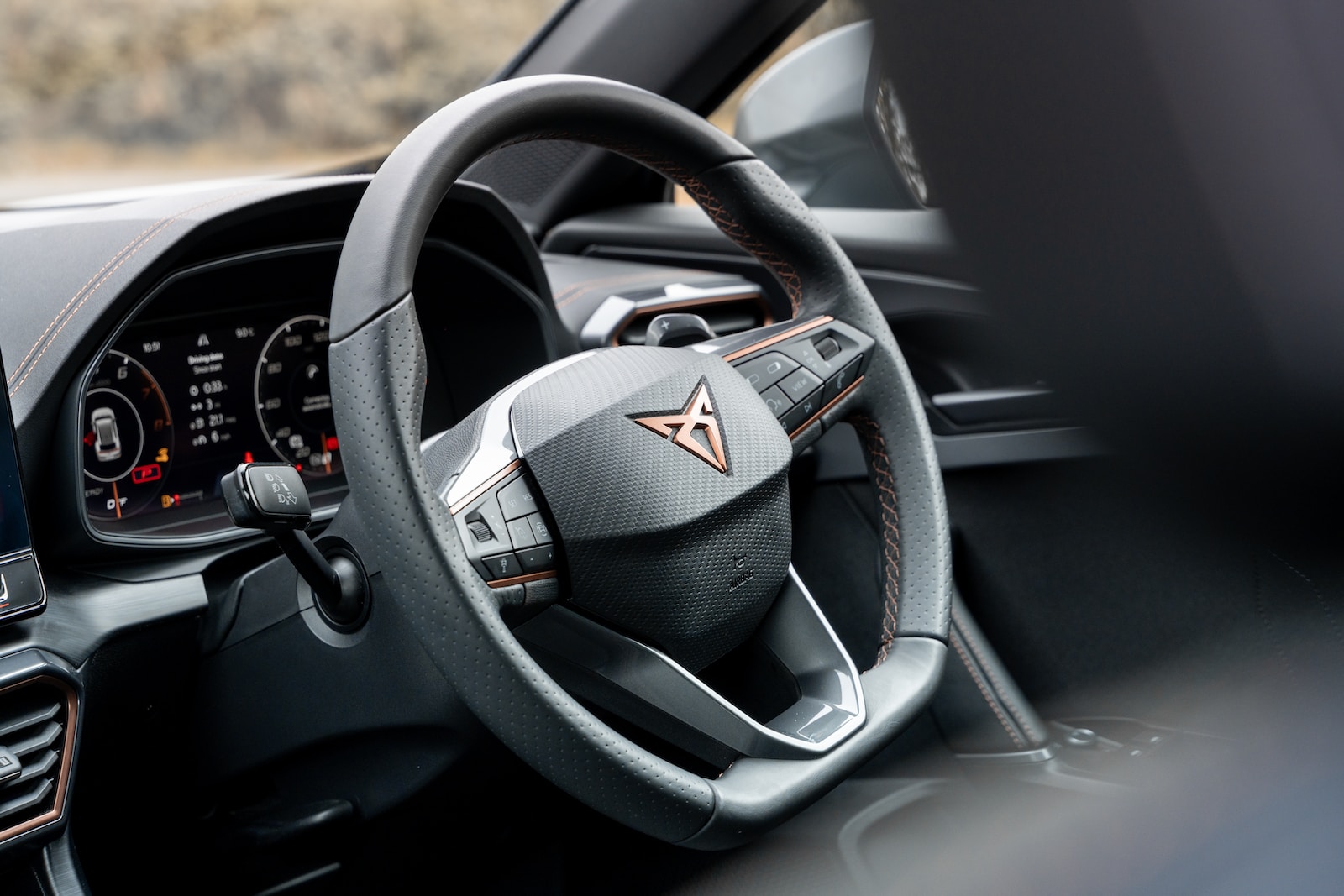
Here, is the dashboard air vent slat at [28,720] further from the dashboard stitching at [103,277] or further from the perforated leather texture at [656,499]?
the perforated leather texture at [656,499]

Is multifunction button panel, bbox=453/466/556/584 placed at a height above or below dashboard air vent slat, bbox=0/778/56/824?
above

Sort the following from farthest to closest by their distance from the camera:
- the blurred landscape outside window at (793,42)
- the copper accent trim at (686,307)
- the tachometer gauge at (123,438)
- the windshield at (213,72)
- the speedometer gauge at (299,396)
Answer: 1. the windshield at (213,72)
2. the blurred landscape outside window at (793,42)
3. the copper accent trim at (686,307)
4. the speedometer gauge at (299,396)
5. the tachometer gauge at (123,438)

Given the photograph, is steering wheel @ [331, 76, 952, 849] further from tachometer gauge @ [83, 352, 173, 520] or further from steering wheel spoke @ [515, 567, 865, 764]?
tachometer gauge @ [83, 352, 173, 520]

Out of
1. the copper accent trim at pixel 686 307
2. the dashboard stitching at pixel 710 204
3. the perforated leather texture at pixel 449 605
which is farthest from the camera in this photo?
the copper accent trim at pixel 686 307

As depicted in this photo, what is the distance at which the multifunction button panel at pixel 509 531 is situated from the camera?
2.99 feet

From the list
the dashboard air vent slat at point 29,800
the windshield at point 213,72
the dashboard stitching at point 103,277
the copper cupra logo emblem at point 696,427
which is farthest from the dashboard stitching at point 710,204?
the windshield at point 213,72

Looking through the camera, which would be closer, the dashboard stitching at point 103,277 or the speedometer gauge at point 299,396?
the dashboard stitching at point 103,277

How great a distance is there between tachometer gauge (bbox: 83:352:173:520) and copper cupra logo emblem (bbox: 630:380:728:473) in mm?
699

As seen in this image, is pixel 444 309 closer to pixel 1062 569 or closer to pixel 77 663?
pixel 77 663

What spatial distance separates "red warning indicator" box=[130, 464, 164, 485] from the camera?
4.56 ft

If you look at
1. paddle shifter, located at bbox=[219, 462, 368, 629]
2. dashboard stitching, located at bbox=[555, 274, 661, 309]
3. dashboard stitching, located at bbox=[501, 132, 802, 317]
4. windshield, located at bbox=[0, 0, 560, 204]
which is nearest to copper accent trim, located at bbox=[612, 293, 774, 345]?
dashboard stitching, located at bbox=[555, 274, 661, 309]

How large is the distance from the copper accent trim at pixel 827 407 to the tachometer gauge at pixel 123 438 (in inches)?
31.4

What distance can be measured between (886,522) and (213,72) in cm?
833

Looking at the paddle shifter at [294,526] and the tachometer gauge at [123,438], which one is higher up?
the tachometer gauge at [123,438]
